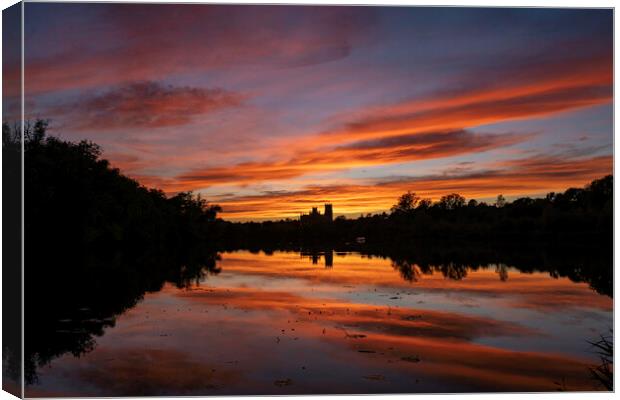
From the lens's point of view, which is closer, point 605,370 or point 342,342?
point 605,370

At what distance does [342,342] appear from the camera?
8008mm

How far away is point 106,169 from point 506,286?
A: 17.6m

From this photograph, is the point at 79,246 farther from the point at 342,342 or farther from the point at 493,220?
the point at 342,342

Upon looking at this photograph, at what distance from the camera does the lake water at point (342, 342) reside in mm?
6387

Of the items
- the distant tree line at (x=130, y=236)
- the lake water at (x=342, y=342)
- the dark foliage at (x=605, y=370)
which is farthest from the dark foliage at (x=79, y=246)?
the dark foliage at (x=605, y=370)

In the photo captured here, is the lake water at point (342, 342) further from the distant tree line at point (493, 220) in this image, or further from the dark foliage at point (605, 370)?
the distant tree line at point (493, 220)

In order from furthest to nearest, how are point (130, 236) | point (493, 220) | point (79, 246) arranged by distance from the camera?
point (130, 236), point (79, 246), point (493, 220)

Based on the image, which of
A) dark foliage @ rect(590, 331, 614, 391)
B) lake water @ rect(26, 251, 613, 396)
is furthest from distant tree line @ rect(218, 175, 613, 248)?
dark foliage @ rect(590, 331, 614, 391)

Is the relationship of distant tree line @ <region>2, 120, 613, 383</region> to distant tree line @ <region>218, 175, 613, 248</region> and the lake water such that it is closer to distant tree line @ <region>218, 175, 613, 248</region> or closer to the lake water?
distant tree line @ <region>218, 175, 613, 248</region>

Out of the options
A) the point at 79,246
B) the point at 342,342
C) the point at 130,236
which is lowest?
the point at 342,342

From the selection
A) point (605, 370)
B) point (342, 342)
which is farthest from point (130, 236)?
point (605, 370)

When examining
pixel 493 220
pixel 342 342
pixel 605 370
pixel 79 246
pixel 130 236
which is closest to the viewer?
pixel 605 370

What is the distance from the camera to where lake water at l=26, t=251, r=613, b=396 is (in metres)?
6.39

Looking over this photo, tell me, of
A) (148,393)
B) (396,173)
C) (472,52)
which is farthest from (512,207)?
(148,393)
